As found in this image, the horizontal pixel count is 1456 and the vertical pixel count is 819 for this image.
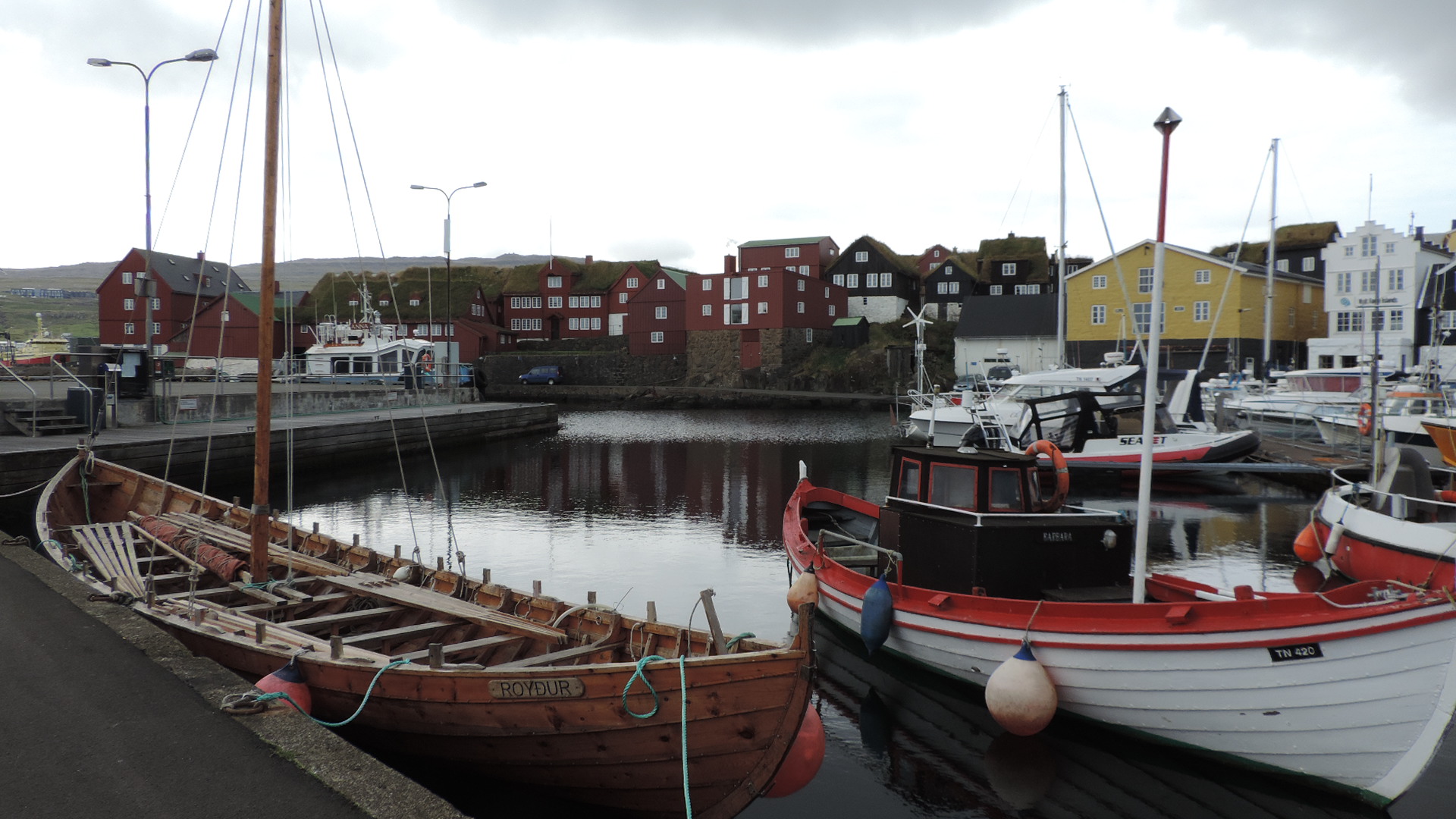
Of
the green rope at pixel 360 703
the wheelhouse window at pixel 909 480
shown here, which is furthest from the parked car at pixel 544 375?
the green rope at pixel 360 703

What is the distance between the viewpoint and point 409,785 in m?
5.27

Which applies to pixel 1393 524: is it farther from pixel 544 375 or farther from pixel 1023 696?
pixel 544 375

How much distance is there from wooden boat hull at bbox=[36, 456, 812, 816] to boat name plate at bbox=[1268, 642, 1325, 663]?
14.1 feet

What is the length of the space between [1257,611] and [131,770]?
28.1ft

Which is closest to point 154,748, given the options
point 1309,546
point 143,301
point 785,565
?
point 785,565

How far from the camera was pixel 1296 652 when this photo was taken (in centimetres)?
694

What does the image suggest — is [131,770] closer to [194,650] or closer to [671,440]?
[194,650]

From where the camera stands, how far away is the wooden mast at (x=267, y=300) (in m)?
8.82

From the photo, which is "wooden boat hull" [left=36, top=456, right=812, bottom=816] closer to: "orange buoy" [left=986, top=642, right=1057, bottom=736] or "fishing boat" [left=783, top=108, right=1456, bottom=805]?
"orange buoy" [left=986, top=642, right=1057, bottom=736]

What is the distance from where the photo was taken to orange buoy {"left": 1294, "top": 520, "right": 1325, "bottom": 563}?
14969mm

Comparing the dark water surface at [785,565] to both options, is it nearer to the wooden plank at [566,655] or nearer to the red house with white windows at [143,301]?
the wooden plank at [566,655]

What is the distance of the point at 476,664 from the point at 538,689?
3.13 ft

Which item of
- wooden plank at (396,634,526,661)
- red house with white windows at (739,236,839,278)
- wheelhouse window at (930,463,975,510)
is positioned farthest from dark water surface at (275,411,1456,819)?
red house with white windows at (739,236,839,278)

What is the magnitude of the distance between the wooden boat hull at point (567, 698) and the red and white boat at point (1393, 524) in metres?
9.58
